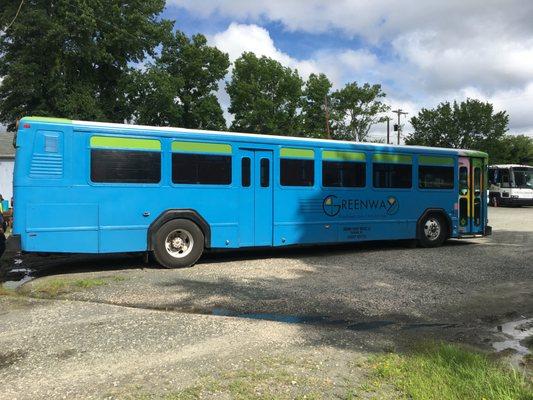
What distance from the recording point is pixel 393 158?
12664 millimetres

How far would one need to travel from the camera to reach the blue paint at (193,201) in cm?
871

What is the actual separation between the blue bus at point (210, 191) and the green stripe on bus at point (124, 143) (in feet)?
0.06

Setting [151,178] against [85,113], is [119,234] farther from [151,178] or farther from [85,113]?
[85,113]

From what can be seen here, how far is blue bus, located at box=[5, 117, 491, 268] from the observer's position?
8812 mm

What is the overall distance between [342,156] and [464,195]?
429 cm

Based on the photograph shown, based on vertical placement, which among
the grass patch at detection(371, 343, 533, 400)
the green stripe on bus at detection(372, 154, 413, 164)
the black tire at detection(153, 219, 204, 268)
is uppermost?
the green stripe on bus at detection(372, 154, 413, 164)

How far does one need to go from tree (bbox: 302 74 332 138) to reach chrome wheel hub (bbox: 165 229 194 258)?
39257mm

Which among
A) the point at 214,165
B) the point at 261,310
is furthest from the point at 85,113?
the point at 261,310

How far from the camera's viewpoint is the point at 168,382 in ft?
13.9

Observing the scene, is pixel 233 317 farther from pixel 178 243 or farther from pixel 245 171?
pixel 245 171

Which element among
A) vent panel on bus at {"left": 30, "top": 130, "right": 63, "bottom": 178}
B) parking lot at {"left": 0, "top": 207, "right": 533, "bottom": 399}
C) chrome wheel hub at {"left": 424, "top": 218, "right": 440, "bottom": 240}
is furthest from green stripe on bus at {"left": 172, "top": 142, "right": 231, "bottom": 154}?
chrome wheel hub at {"left": 424, "top": 218, "right": 440, "bottom": 240}

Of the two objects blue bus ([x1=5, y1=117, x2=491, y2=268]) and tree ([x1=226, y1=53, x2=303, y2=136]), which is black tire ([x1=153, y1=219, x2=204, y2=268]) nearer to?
blue bus ([x1=5, y1=117, x2=491, y2=268])

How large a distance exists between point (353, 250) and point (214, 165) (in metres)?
4.59

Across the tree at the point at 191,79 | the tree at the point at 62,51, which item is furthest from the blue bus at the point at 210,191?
the tree at the point at 191,79
